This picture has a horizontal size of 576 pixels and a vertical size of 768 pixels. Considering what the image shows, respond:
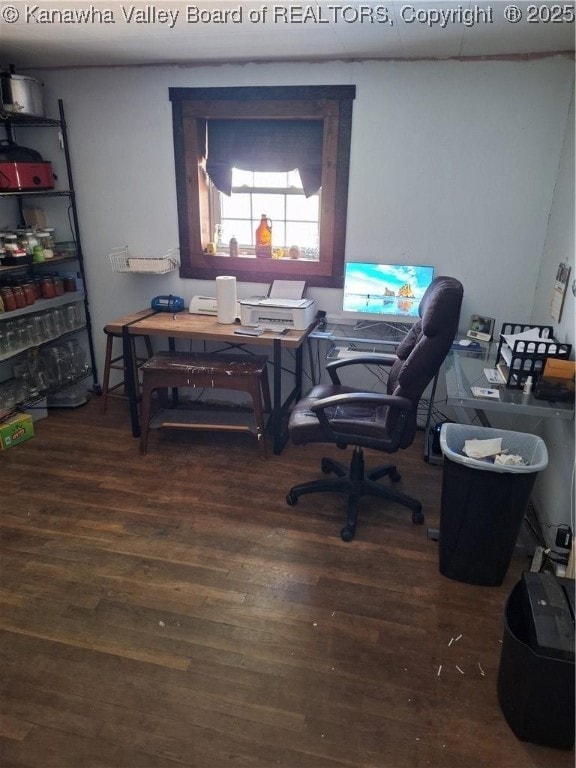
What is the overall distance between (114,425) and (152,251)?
1.28 metres

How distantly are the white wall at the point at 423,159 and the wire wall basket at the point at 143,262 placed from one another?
3.9 inches

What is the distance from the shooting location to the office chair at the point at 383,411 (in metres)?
2.19

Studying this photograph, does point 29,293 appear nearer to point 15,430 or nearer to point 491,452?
point 15,430

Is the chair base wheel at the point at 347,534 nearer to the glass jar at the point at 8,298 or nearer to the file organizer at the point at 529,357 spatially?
the file organizer at the point at 529,357

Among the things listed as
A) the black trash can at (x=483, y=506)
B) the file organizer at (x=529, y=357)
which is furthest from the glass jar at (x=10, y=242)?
the file organizer at (x=529, y=357)

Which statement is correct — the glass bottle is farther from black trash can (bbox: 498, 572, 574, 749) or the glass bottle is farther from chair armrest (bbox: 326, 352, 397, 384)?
black trash can (bbox: 498, 572, 574, 749)

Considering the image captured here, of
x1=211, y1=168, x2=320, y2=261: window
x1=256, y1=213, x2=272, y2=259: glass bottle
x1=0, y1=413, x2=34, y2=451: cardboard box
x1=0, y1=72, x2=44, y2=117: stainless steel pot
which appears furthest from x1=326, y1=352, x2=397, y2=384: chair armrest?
x1=0, y1=72, x2=44, y2=117: stainless steel pot

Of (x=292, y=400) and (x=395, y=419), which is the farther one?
(x=292, y=400)

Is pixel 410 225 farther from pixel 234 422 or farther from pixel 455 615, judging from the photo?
pixel 455 615

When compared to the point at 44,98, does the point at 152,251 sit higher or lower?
lower

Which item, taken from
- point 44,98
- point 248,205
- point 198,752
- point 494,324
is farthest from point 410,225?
point 198,752

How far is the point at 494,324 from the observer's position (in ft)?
10.3

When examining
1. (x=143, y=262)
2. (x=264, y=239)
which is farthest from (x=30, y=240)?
(x=264, y=239)

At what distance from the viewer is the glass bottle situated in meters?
3.50
